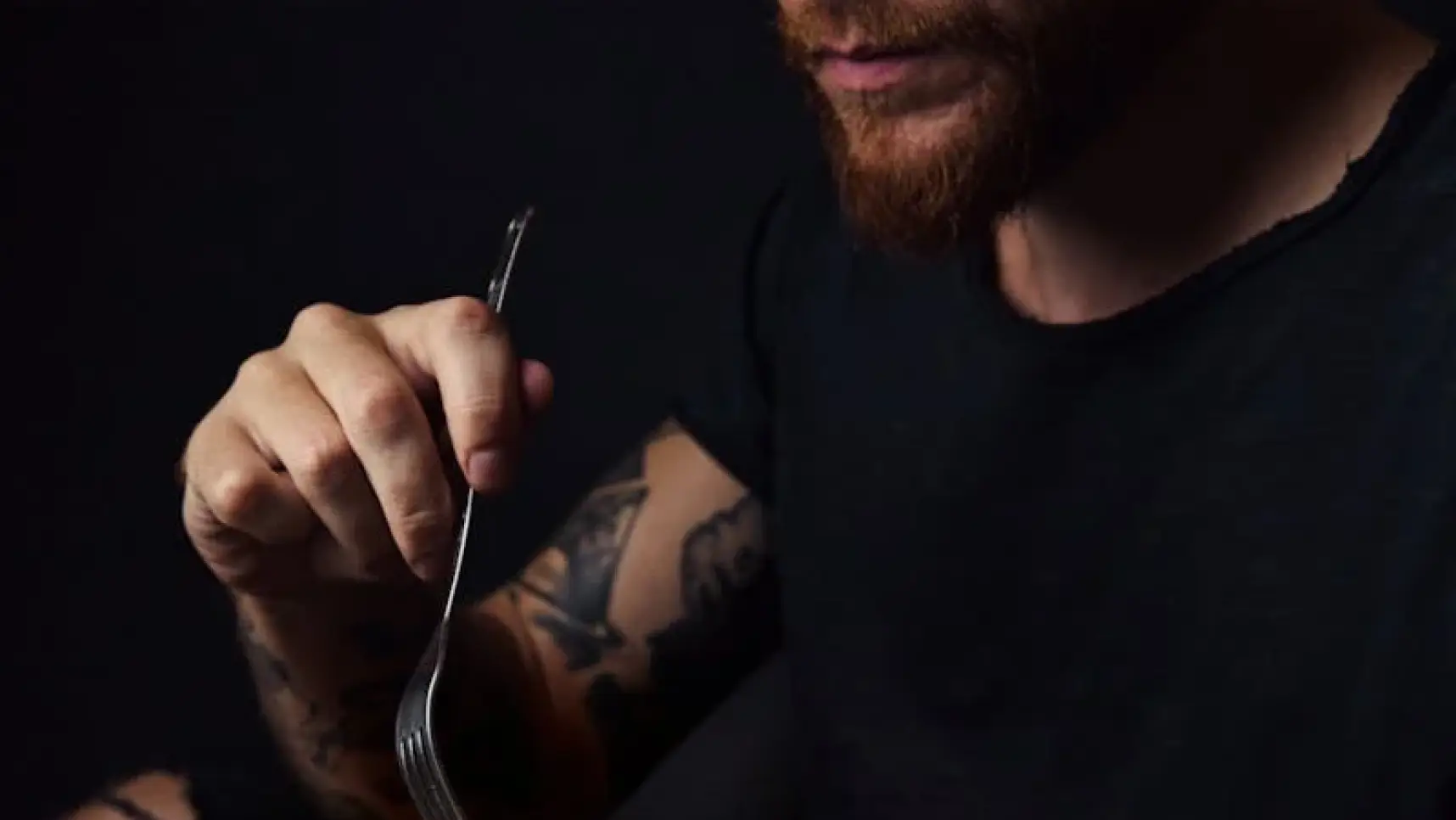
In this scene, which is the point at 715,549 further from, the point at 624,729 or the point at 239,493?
the point at 239,493

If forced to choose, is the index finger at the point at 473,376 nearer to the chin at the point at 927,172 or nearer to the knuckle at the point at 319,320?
the knuckle at the point at 319,320

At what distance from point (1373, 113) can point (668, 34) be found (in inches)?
21.8

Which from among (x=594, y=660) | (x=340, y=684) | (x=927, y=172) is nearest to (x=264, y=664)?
(x=340, y=684)

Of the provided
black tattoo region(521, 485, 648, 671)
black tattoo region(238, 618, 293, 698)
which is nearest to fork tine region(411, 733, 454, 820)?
black tattoo region(238, 618, 293, 698)

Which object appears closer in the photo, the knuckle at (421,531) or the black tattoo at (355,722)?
the knuckle at (421,531)

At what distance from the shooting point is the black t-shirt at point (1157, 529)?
1.99 feet

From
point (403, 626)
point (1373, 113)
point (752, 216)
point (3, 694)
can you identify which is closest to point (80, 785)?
point (3, 694)

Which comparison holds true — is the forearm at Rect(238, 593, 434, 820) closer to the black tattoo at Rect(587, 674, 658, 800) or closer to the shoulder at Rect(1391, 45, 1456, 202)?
the black tattoo at Rect(587, 674, 658, 800)

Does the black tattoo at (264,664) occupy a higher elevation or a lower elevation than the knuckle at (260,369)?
lower

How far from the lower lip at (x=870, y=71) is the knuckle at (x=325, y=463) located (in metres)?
0.25

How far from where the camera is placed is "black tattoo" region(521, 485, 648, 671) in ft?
2.92

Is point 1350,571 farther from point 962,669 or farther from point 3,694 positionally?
point 3,694

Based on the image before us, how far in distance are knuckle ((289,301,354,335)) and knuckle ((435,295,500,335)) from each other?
0.05 metres

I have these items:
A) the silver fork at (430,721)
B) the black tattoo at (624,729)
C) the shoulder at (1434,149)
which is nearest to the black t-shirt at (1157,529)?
the shoulder at (1434,149)
